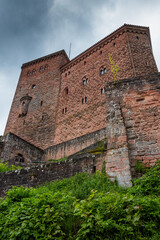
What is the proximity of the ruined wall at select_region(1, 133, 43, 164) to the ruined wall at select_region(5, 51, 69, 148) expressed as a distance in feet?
10.5

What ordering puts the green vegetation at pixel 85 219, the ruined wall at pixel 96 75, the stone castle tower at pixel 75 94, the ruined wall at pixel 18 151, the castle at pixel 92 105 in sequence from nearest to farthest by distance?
the green vegetation at pixel 85 219 < the castle at pixel 92 105 < the ruined wall at pixel 18 151 < the stone castle tower at pixel 75 94 < the ruined wall at pixel 96 75

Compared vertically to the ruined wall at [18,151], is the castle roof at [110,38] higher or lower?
higher

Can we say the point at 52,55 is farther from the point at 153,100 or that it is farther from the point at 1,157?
the point at 153,100

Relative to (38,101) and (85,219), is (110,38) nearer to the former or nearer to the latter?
(38,101)

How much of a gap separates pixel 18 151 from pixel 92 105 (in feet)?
24.4

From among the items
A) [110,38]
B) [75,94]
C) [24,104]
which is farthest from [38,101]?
[110,38]

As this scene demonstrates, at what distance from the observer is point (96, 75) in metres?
21.0

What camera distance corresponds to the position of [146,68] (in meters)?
17.9

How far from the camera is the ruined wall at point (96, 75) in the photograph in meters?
18.3

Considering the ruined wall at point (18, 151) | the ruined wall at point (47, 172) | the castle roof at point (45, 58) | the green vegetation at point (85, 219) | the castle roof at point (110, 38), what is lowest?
the green vegetation at point (85, 219)

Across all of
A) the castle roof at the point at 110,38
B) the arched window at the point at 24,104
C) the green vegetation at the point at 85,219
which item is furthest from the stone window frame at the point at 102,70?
the green vegetation at the point at 85,219

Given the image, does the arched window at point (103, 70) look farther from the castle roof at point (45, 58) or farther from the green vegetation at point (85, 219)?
the green vegetation at point (85, 219)

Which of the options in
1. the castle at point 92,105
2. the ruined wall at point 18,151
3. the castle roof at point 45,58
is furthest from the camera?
the castle roof at point 45,58

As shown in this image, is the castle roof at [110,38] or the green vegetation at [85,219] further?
the castle roof at [110,38]
